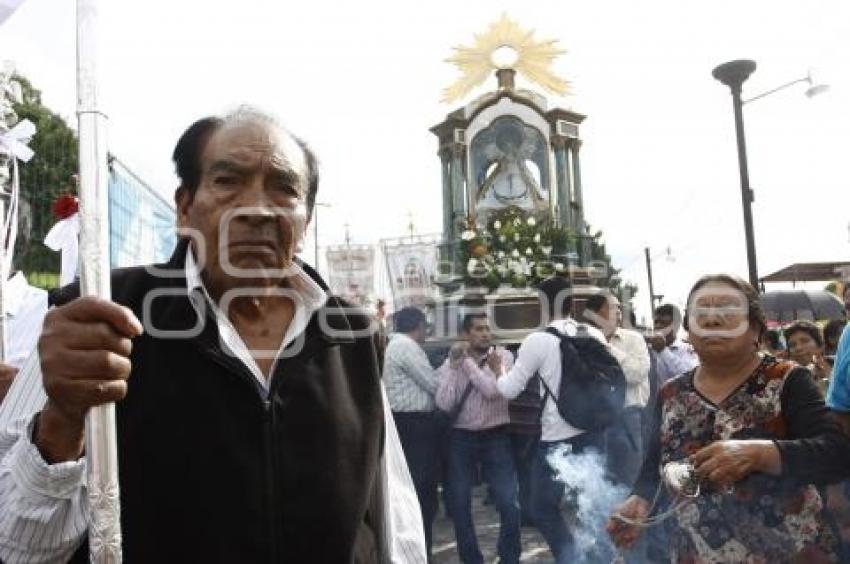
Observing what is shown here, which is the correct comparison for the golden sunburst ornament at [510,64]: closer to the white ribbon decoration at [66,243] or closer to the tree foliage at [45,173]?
the tree foliage at [45,173]

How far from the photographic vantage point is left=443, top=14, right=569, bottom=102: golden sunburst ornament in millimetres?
20016

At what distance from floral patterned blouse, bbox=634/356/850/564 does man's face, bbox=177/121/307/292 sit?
182 centimetres

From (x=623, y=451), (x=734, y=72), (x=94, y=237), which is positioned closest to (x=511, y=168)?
(x=734, y=72)

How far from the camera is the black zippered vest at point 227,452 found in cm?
159

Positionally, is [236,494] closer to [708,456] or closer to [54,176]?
[708,456]

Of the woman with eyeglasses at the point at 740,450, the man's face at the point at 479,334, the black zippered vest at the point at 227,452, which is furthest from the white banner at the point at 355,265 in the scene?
the black zippered vest at the point at 227,452

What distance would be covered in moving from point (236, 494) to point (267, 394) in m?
0.23

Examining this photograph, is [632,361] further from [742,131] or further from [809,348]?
[742,131]

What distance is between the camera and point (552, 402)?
547cm

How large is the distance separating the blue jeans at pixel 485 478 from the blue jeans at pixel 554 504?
29cm

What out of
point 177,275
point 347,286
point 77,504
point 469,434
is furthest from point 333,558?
point 347,286

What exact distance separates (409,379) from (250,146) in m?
4.52

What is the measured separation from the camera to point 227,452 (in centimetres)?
163

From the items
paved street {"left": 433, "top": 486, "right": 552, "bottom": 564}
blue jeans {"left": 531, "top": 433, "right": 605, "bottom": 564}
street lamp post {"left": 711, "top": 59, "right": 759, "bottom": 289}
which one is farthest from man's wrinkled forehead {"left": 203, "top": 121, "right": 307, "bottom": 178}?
street lamp post {"left": 711, "top": 59, "right": 759, "bottom": 289}
